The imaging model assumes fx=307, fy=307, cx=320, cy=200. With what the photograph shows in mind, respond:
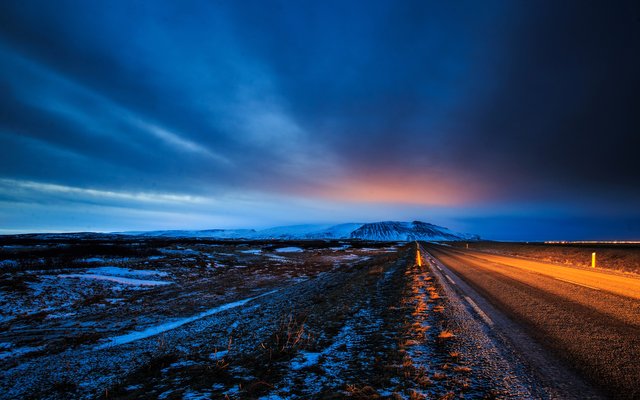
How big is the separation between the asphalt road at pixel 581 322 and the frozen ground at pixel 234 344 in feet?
4.18

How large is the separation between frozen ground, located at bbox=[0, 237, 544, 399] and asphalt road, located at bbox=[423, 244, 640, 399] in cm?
128

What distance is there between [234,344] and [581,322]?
8363mm

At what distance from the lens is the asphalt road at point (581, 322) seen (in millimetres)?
4594

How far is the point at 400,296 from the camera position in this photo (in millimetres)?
12117

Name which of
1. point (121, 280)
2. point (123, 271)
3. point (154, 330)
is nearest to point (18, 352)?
point (154, 330)

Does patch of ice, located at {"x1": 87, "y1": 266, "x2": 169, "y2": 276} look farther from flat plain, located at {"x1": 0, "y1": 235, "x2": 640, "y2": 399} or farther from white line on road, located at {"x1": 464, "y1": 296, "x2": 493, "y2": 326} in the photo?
white line on road, located at {"x1": 464, "y1": 296, "x2": 493, "y2": 326}

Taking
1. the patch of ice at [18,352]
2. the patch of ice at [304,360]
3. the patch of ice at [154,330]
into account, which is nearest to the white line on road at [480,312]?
the patch of ice at [304,360]

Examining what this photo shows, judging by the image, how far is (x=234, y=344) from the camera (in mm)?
7832

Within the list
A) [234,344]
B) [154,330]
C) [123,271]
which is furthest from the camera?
[123,271]

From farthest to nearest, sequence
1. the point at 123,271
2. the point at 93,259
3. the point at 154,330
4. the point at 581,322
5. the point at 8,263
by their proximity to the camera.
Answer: the point at 93,259 < the point at 8,263 < the point at 123,271 < the point at 154,330 < the point at 581,322

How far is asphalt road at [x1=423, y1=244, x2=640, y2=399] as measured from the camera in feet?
15.1

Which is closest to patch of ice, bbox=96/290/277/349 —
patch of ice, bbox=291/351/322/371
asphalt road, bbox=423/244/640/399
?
patch of ice, bbox=291/351/322/371

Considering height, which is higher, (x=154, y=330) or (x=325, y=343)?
(x=325, y=343)

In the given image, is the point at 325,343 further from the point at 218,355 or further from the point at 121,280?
the point at 121,280
